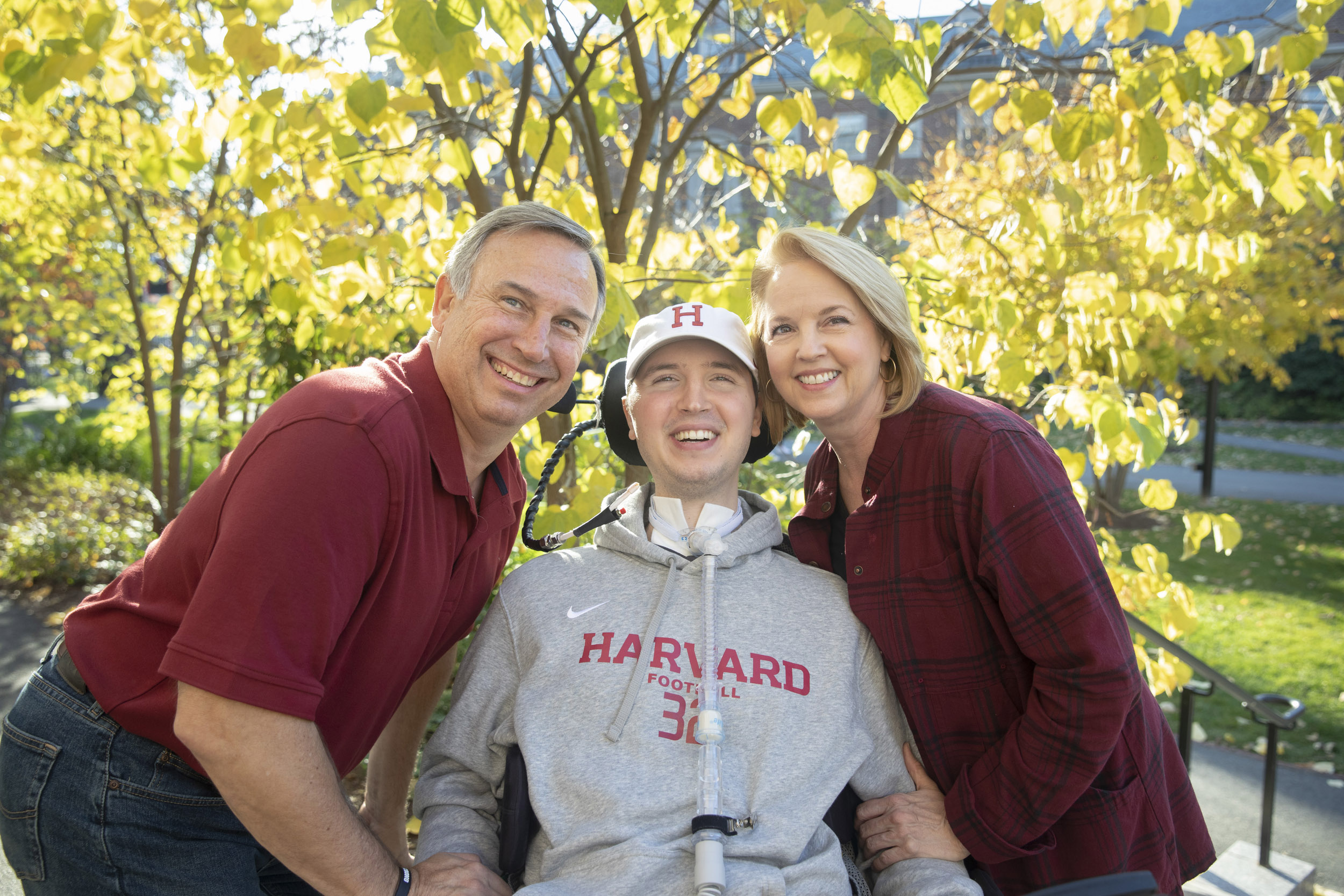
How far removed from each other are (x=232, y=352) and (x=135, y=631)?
5.25 metres

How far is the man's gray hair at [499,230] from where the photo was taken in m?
2.03

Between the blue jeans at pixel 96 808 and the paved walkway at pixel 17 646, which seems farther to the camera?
the paved walkway at pixel 17 646

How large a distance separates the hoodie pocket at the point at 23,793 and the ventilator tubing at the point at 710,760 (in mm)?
1175

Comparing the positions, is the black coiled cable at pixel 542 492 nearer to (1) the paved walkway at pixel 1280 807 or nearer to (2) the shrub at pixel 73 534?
(1) the paved walkway at pixel 1280 807

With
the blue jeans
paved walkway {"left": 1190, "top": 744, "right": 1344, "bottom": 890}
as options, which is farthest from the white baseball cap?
paved walkway {"left": 1190, "top": 744, "right": 1344, "bottom": 890}

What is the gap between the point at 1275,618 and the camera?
295 inches

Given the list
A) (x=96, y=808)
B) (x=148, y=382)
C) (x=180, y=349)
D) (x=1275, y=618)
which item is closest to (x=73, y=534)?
(x=148, y=382)

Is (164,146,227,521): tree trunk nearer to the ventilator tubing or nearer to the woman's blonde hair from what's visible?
the woman's blonde hair

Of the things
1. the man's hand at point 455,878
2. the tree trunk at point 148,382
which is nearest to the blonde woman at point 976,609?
the man's hand at point 455,878

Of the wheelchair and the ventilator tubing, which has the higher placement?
the ventilator tubing

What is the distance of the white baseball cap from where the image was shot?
2092 millimetres

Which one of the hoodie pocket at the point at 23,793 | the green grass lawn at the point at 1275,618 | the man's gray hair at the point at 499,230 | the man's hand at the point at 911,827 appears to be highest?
the man's gray hair at the point at 499,230

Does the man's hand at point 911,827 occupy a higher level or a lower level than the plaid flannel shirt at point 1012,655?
lower

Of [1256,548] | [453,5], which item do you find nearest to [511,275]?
[453,5]
